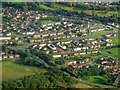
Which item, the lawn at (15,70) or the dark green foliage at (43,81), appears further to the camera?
the lawn at (15,70)

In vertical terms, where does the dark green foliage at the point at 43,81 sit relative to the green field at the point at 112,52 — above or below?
below

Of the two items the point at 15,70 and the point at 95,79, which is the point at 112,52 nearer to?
the point at 95,79

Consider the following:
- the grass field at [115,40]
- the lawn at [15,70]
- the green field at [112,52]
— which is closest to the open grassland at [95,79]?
the lawn at [15,70]

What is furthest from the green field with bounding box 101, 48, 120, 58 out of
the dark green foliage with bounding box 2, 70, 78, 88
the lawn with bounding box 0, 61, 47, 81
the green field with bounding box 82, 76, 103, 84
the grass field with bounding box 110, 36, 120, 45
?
the lawn with bounding box 0, 61, 47, 81

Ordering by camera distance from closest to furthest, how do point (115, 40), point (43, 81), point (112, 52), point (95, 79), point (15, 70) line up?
1. point (43, 81)
2. point (95, 79)
3. point (15, 70)
4. point (112, 52)
5. point (115, 40)

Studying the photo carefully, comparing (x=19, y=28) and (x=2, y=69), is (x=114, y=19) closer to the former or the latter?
(x=19, y=28)

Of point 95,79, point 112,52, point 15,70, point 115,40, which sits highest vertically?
point 115,40

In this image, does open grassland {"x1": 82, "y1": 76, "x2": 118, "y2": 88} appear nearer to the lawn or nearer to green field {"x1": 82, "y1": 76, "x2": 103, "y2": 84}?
green field {"x1": 82, "y1": 76, "x2": 103, "y2": 84}

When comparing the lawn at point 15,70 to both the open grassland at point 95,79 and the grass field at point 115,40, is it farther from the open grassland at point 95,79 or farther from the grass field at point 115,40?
the grass field at point 115,40

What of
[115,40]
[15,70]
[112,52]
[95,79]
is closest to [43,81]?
[15,70]

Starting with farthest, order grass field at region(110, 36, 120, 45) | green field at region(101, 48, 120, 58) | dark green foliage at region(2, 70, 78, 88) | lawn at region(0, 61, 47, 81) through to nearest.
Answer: grass field at region(110, 36, 120, 45), green field at region(101, 48, 120, 58), lawn at region(0, 61, 47, 81), dark green foliage at region(2, 70, 78, 88)
